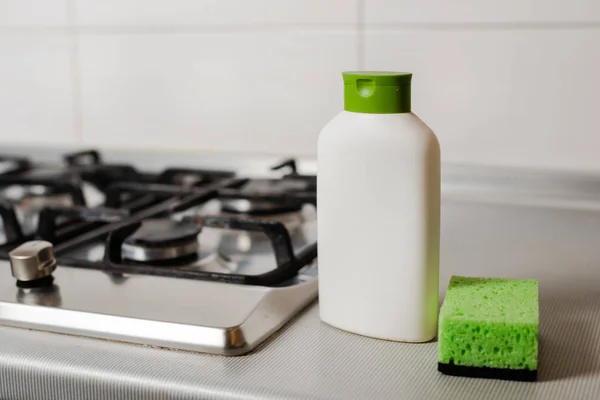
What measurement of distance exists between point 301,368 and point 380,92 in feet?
0.69

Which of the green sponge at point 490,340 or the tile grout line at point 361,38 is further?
the tile grout line at point 361,38

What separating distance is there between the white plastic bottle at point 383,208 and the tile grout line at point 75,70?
77 cm

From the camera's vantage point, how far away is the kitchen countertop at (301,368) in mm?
527

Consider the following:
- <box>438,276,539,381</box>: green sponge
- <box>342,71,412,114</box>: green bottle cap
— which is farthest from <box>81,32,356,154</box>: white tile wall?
<box>438,276,539,381</box>: green sponge

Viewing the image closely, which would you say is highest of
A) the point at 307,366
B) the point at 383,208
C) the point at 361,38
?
the point at 361,38

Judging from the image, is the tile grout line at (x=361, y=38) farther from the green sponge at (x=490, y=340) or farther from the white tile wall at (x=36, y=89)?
the green sponge at (x=490, y=340)

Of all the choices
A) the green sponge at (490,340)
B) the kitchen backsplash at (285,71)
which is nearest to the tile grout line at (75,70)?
the kitchen backsplash at (285,71)

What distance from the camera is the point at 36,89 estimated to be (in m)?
1.31

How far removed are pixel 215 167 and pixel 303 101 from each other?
6.7 inches

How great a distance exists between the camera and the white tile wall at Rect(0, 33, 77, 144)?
128 centimetres

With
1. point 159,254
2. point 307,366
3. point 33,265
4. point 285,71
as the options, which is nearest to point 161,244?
point 159,254

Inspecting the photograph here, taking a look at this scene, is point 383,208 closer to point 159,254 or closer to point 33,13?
point 159,254

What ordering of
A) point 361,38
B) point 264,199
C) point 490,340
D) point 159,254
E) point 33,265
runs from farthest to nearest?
point 361,38, point 264,199, point 159,254, point 33,265, point 490,340

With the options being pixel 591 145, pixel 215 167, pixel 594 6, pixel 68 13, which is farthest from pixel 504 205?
pixel 68 13
